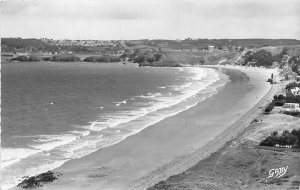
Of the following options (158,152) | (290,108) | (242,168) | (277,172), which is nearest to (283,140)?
(242,168)

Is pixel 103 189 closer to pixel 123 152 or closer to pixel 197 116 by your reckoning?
pixel 123 152

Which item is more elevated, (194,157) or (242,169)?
(242,169)

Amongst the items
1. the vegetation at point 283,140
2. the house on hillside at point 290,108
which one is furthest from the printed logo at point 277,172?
the house on hillside at point 290,108

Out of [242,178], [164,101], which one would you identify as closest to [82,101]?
[164,101]

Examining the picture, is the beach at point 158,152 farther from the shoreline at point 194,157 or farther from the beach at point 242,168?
the beach at point 242,168

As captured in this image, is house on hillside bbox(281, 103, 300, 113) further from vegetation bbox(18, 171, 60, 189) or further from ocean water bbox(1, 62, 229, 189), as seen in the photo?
vegetation bbox(18, 171, 60, 189)

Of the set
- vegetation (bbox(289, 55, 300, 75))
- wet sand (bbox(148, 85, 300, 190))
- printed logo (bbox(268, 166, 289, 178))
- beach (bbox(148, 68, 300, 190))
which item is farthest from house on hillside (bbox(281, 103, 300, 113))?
vegetation (bbox(289, 55, 300, 75))

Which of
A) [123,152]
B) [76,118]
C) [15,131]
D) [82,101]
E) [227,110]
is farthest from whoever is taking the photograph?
[82,101]

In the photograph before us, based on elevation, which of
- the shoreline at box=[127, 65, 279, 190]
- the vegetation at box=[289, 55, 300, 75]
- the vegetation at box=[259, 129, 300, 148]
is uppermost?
the vegetation at box=[289, 55, 300, 75]

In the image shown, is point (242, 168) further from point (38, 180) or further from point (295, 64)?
point (295, 64)
